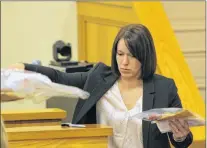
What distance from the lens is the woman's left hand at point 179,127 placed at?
2.01 m

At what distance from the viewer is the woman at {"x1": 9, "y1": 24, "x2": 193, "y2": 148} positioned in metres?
2.13

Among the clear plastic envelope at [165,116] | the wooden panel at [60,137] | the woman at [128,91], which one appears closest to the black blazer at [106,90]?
the woman at [128,91]

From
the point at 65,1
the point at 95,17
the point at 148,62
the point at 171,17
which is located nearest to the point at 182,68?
the point at 171,17

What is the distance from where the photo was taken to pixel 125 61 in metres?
2.19

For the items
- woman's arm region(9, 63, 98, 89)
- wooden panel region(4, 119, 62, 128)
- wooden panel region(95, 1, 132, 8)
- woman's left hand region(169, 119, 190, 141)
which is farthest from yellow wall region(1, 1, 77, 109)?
woman's left hand region(169, 119, 190, 141)

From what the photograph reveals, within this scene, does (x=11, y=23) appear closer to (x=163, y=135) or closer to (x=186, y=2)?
(x=186, y=2)

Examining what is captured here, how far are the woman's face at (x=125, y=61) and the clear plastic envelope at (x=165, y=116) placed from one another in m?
0.30

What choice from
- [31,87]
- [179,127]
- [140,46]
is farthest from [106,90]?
[31,87]

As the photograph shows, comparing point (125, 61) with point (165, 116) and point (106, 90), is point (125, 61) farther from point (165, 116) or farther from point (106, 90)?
point (165, 116)

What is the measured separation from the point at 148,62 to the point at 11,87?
1.02 metres

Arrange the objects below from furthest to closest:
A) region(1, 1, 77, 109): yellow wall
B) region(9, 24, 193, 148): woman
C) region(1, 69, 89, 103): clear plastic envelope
A: region(1, 1, 77, 109): yellow wall
region(9, 24, 193, 148): woman
region(1, 69, 89, 103): clear plastic envelope

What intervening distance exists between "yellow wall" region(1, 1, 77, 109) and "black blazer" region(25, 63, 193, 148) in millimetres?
2978

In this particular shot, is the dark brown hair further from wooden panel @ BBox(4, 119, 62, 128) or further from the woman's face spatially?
wooden panel @ BBox(4, 119, 62, 128)

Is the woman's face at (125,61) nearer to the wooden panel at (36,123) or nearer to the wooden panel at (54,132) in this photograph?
the wooden panel at (54,132)
